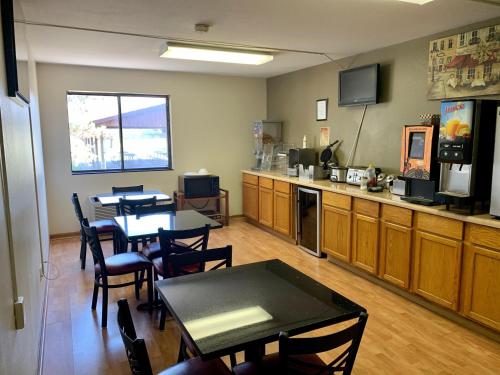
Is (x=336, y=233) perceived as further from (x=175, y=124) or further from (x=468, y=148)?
(x=175, y=124)

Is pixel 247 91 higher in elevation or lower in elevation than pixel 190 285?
higher

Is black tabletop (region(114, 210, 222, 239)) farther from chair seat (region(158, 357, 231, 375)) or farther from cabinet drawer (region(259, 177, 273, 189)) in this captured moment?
cabinet drawer (region(259, 177, 273, 189))

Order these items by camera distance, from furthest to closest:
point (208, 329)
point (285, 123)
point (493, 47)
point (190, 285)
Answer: point (285, 123) < point (493, 47) < point (190, 285) < point (208, 329)

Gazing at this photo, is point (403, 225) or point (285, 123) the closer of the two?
point (403, 225)

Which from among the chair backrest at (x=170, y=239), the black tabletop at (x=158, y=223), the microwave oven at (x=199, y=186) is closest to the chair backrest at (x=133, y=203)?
the black tabletop at (x=158, y=223)

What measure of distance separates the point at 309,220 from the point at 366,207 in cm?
107

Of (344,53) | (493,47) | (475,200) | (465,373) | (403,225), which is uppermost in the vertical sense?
(344,53)

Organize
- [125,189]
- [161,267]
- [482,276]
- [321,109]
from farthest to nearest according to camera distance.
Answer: [321,109], [125,189], [161,267], [482,276]

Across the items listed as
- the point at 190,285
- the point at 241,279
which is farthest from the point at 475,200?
the point at 190,285

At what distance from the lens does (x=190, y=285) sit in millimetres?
1954

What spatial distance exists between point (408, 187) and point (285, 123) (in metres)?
2.99

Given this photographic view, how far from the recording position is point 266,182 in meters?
5.68

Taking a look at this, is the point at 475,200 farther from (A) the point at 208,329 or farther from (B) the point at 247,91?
(B) the point at 247,91

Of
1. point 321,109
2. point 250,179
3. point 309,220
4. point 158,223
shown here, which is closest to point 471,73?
point 321,109
